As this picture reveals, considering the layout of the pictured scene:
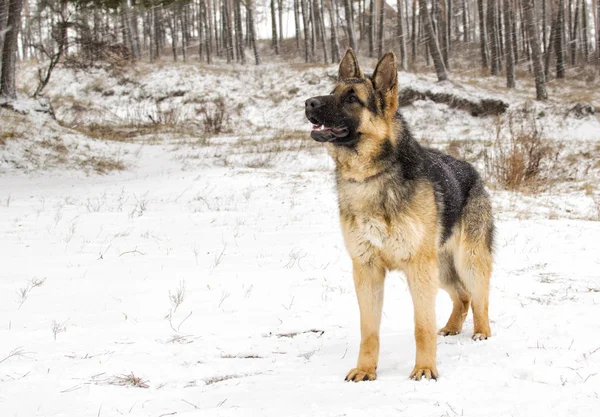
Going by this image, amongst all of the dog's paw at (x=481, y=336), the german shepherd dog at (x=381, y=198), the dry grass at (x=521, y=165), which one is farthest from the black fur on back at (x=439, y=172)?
the dry grass at (x=521, y=165)

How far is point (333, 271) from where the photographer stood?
19.1 ft

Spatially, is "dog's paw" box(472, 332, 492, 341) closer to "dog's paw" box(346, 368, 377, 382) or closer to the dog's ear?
"dog's paw" box(346, 368, 377, 382)

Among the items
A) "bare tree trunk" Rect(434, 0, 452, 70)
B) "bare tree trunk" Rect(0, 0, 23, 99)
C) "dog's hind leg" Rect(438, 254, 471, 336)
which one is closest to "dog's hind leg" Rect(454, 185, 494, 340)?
"dog's hind leg" Rect(438, 254, 471, 336)

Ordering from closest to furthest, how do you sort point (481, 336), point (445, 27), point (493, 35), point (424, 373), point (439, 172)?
point (424, 373)
point (439, 172)
point (481, 336)
point (493, 35)
point (445, 27)

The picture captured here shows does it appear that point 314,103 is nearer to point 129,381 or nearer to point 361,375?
point 361,375

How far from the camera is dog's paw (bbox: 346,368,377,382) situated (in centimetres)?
319

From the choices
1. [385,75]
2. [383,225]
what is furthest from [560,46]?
[383,225]

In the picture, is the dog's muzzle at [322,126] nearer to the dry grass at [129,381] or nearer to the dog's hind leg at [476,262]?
the dog's hind leg at [476,262]

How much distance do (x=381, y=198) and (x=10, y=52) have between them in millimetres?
17747

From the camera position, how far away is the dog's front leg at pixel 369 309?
3260 millimetres

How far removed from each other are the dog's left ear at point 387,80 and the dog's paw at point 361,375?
5.76 ft

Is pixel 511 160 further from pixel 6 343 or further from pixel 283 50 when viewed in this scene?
pixel 283 50

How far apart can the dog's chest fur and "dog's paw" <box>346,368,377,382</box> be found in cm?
68

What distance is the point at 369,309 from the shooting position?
10.9 ft
